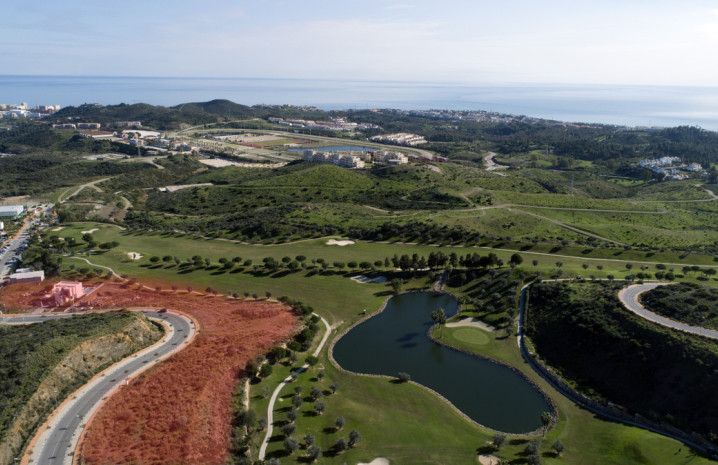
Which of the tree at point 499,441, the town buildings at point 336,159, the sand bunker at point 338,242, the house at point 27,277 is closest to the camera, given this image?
the tree at point 499,441

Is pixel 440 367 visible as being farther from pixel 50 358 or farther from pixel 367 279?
pixel 50 358

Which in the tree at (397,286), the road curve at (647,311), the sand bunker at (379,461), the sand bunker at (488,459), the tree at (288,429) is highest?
the road curve at (647,311)

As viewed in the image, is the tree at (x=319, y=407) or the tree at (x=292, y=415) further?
the tree at (x=319, y=407)

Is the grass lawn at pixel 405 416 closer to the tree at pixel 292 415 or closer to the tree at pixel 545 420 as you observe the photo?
the tree at pixel 292 415

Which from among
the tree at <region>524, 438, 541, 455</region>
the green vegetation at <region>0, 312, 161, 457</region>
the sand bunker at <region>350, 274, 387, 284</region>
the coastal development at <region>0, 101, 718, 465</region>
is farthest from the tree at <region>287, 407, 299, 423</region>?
the sand bunker at <region>350, 274, 387, 284</region>

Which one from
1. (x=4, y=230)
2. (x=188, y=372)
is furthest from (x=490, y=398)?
(x=4, y=230)

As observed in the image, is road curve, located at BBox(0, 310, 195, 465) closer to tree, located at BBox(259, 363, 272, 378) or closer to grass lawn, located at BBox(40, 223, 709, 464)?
tree, located at BBox(259, 363, 272, 378)

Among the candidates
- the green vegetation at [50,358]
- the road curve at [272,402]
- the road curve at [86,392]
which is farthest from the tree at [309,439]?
the green vegetation at [50,358]

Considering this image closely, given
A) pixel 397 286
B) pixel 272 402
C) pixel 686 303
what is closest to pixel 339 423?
pixel 272 402

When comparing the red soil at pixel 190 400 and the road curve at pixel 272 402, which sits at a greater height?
the red soil at pixel 190 400
